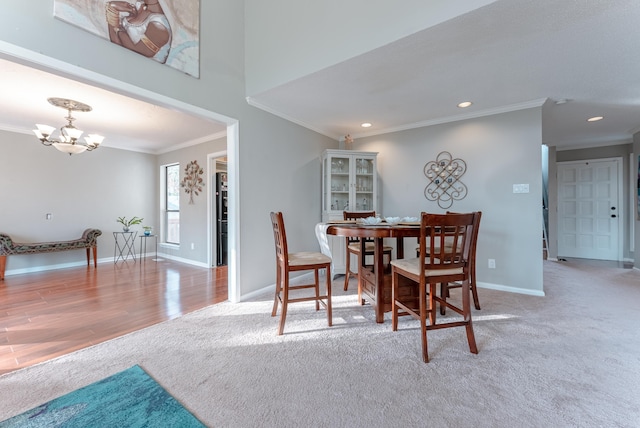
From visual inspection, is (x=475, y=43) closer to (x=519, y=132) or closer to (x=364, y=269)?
(x=519, y=132)

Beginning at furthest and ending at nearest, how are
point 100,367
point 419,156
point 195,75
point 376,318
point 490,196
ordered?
point 419,156, point 490,196, point 195,75, point 376,318, point 100,367

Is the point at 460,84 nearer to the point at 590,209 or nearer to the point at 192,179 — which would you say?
the point at 192,179

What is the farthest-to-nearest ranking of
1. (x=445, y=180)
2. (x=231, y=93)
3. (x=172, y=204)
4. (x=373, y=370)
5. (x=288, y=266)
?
(x=172, y=204)
(x=445, y=180)
(x=231, y=93)
(x=288, y=266)
(x=373, y=370)

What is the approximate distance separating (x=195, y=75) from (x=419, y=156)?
10.0ft

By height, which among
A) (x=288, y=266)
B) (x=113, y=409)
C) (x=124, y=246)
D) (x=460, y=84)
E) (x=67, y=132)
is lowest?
(x=113, y=409)

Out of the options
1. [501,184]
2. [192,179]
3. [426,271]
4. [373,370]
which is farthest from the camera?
[192,179]

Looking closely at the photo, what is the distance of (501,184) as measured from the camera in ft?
10.9

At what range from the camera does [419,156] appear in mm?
3885

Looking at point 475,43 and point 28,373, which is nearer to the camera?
point 28,373

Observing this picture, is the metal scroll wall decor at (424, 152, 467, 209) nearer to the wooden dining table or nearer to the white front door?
the wooden dining table

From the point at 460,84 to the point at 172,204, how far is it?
19.3 feet

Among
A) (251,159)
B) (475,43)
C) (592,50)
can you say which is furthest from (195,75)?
(592,50)

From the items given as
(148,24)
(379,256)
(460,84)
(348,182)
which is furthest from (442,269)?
(148,24)

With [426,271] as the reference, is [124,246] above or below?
below
